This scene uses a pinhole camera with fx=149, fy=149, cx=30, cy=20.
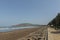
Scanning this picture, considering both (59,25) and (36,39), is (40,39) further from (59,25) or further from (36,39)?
(59,25)

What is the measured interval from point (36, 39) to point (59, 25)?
34.7 metres

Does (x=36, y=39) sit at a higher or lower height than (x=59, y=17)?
lower

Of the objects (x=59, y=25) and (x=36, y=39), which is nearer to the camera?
(x=36, y=39)

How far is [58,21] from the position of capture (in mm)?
45250

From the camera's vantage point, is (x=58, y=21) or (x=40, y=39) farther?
(x=58, y=21)

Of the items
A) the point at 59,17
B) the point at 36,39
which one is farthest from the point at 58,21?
the point at 36,39

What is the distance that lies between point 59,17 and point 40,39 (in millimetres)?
37917

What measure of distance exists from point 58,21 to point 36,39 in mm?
36874

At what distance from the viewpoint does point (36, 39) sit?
30.6ft

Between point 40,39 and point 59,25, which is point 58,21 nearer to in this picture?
point 59,25

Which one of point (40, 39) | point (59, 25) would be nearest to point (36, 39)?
point (40, 39)

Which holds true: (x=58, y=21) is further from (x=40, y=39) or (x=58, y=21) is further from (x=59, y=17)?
(x=40, y=39)

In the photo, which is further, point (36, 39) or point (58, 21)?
point (58, 21)

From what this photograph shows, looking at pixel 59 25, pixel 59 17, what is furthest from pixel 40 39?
pixel 59 17
